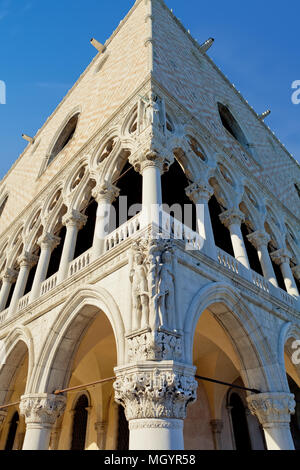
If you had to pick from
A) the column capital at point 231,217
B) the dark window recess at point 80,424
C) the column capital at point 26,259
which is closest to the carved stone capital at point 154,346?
the column capital at point 231,217

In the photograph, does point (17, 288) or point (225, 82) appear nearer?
point (17, 288)

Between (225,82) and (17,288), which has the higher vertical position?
(225,82)

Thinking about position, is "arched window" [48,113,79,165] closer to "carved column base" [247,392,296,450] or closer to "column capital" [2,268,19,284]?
"column capital" [2,268,19,284]

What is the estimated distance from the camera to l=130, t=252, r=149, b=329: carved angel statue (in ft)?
13.0

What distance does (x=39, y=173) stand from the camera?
38.3 ft

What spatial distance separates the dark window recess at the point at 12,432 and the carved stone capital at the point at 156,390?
31.3 ft

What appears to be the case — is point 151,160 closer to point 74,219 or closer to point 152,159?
point 152,159

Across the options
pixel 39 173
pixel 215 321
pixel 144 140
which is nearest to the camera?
pixel 144 140

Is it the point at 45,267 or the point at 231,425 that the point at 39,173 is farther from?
the point at 231,425

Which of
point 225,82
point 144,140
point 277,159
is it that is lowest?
point 144,140

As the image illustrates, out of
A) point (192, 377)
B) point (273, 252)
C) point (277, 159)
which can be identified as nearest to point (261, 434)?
point (273, 252)

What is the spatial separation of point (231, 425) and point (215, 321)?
4.15 m

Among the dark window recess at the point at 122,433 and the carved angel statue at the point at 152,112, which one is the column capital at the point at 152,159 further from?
the dark window recess at the point at 122,433
